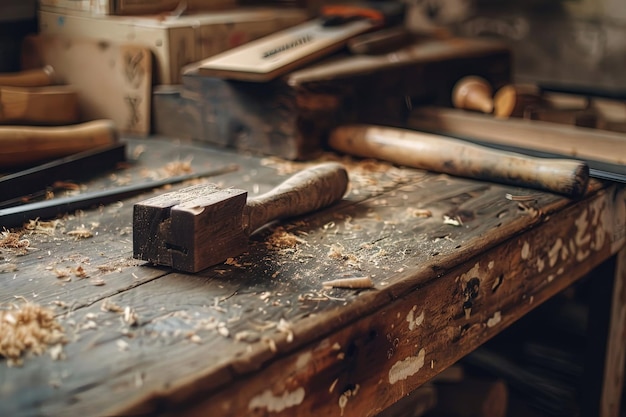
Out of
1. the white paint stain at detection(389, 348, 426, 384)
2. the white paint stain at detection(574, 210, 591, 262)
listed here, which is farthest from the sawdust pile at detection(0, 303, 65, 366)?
the white paint stain at detection(574, 210, 591, 262)

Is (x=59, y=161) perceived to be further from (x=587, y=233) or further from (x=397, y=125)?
(x=587, y=233)

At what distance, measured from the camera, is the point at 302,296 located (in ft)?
3.69

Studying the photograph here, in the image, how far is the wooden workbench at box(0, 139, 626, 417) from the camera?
904mm

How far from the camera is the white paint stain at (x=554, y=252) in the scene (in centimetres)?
162

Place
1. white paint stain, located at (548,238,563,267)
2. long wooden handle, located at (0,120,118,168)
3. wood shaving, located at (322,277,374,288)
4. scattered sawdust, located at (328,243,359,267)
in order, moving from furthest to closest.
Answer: long wooden handle, located at (0,120,118,168), white paint stain, located at (548,238,563,267), scattered sawdust, located at (328,243,359,267), wood shaving, located at (322,277,374,288)

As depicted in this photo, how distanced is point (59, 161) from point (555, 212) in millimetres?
1148

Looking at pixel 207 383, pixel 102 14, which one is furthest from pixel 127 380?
pixel 102 14

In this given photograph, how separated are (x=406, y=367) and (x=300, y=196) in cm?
42

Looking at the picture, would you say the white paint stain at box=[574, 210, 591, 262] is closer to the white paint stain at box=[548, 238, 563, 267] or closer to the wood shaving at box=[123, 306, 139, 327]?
the white paint stain at box=[548, 238, 563, 267]

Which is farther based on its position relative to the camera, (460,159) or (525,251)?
(460,159)

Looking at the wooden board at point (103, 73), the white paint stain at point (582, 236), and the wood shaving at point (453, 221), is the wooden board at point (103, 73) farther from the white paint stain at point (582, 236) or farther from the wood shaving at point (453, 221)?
the white paint stain at point (582, 236)

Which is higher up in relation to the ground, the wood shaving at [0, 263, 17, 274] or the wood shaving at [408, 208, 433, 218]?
the wood shaving at [408, 208, 433, 218]

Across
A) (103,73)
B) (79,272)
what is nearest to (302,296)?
(79,272)

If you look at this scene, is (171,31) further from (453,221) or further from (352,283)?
(352,283)
